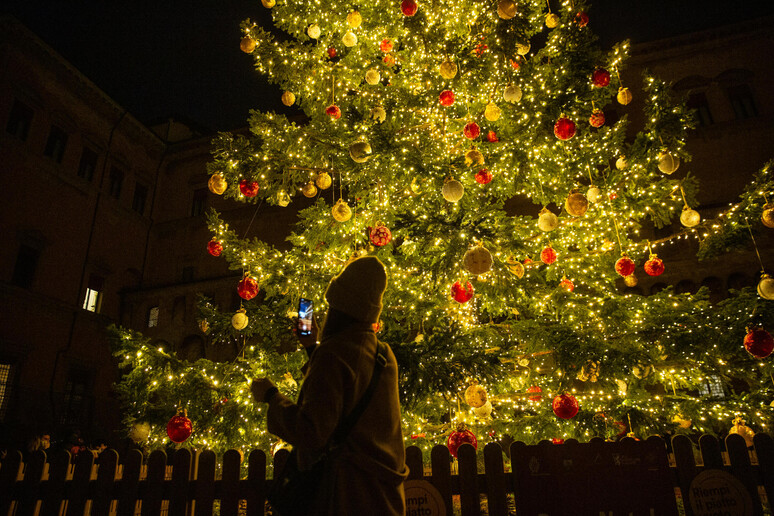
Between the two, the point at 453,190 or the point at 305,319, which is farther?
the point at 453,190

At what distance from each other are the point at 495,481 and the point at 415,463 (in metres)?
0.64

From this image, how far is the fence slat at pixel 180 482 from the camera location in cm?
350

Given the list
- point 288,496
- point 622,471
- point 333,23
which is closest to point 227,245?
point 333,23

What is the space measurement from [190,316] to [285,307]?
14.4 m

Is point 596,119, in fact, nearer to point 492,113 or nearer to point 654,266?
point 492,113

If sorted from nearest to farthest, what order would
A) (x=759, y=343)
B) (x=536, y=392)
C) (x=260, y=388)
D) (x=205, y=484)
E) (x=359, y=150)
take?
(x=260, y=388) < (x=205, y=484) < (x=759, y=343) < (x=359, y=150) < (x=536, y=392)

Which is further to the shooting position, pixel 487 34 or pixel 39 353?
pixel 39 353

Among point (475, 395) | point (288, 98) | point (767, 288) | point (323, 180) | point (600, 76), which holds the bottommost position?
point (475, 395)

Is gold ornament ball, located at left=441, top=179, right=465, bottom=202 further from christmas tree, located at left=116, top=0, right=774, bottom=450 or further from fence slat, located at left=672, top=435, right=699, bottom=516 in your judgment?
fence slat, located at left=672, top=435, right=699, bottom=516

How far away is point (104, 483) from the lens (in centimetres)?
369

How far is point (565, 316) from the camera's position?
5043 mm

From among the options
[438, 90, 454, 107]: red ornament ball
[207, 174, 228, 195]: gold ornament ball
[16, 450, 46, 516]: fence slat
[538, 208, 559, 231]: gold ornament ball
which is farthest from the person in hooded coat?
[207, 174, 228, 195]: gold ornament ball

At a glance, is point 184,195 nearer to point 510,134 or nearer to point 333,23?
point 333,23

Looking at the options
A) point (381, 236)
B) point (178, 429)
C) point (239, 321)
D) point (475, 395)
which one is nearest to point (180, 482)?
point (178, 429)
